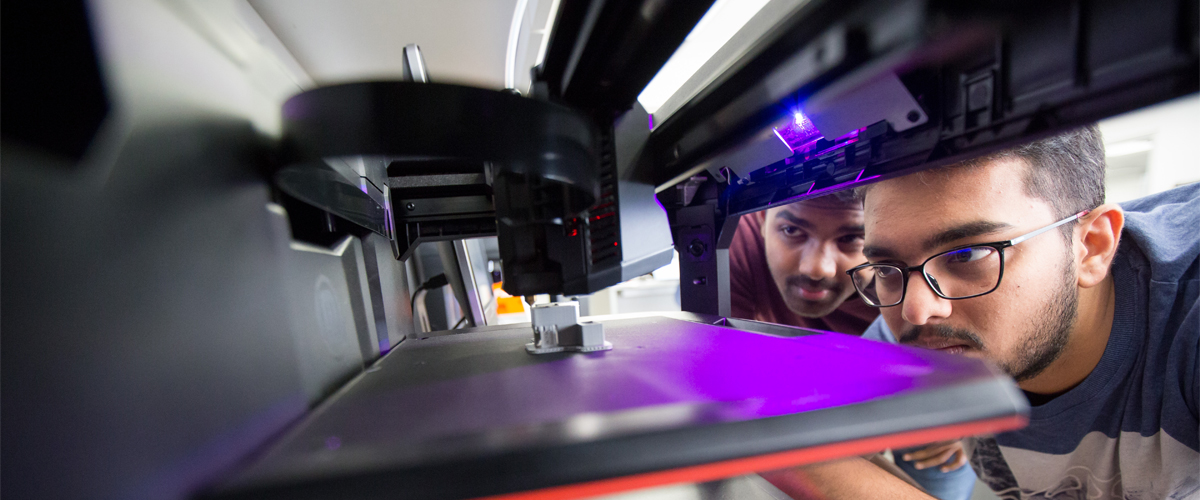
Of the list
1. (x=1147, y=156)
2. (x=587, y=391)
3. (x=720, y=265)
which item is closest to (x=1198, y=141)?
(x=1147, y=156)

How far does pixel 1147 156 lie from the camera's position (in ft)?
4.85

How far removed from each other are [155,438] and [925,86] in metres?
0.65

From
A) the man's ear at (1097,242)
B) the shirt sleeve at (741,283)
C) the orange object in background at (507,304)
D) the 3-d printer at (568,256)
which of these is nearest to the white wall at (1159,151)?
the man's ear at (1097,242)

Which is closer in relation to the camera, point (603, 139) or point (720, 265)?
point (603, 139)

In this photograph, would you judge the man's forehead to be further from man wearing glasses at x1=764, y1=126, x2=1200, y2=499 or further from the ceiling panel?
the ceiling panel

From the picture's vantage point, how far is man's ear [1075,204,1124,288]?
30.5 inches

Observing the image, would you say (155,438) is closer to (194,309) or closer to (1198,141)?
(194,309)

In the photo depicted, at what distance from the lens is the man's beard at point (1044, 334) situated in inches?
31.0

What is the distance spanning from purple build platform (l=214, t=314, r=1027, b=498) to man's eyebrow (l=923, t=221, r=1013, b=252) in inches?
23.1

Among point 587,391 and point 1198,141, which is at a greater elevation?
point 1198,141

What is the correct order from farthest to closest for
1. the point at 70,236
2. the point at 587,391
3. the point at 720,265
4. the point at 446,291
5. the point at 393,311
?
the point at 446,291 → the point at 720,265 → the point at 393,311 → the point at 587,391 → the point at 70,236

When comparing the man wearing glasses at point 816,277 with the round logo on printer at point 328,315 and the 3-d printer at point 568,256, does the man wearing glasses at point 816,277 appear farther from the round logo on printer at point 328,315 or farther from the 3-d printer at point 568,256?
the round logo on printer at point 328,315

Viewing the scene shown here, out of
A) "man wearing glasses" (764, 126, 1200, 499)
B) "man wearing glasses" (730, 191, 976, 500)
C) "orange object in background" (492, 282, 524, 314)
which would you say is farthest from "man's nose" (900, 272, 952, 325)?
"orange object in background" (492, 282, 524, 314)

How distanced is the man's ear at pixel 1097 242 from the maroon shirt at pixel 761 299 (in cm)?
89
